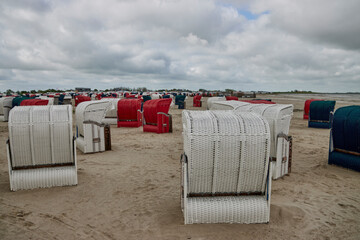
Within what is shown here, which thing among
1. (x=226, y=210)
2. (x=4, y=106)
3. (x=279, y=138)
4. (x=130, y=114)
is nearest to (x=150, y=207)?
(x=226, y=210)

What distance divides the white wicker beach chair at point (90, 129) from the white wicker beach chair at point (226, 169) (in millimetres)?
6847

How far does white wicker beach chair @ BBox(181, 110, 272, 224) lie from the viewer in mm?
4719

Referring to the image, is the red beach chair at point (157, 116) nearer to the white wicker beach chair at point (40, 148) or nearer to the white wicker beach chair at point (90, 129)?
the white wicker beach chair at point (90, 129)

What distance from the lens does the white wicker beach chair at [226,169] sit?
4.72m

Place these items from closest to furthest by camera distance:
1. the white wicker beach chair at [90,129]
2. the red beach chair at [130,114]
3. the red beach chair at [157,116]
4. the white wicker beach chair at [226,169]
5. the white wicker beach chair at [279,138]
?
the white wicker beach chair at [226,169], the white wicker beach chair at [279,138], the white wicker beach chair at [90,129], the red beach chair at [157,116], the red beach chair at [130,114]

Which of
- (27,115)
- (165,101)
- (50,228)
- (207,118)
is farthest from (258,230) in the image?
(165,101)

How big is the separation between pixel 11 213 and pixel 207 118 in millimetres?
4570

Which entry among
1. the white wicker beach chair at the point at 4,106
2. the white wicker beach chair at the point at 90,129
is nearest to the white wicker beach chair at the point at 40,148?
the white wicker beach chair at the point at 90,129

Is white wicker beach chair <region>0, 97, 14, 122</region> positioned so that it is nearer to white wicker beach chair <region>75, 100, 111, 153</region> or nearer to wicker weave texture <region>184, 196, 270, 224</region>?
white wicker beach chair <region>75, 100, 111, 153</region>

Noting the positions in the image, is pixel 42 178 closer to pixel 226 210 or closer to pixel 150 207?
pixel 150 207

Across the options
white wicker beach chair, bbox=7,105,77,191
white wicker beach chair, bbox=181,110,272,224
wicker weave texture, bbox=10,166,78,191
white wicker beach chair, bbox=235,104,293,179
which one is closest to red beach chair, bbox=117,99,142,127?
white wicker beach chair, bbox=7,105,77,191

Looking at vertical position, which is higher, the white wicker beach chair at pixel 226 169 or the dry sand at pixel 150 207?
the white wicker beach chair at pixel 226 169

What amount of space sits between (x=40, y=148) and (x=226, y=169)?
4.93m

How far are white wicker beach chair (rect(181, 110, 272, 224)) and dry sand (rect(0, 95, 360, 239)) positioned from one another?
292mm
